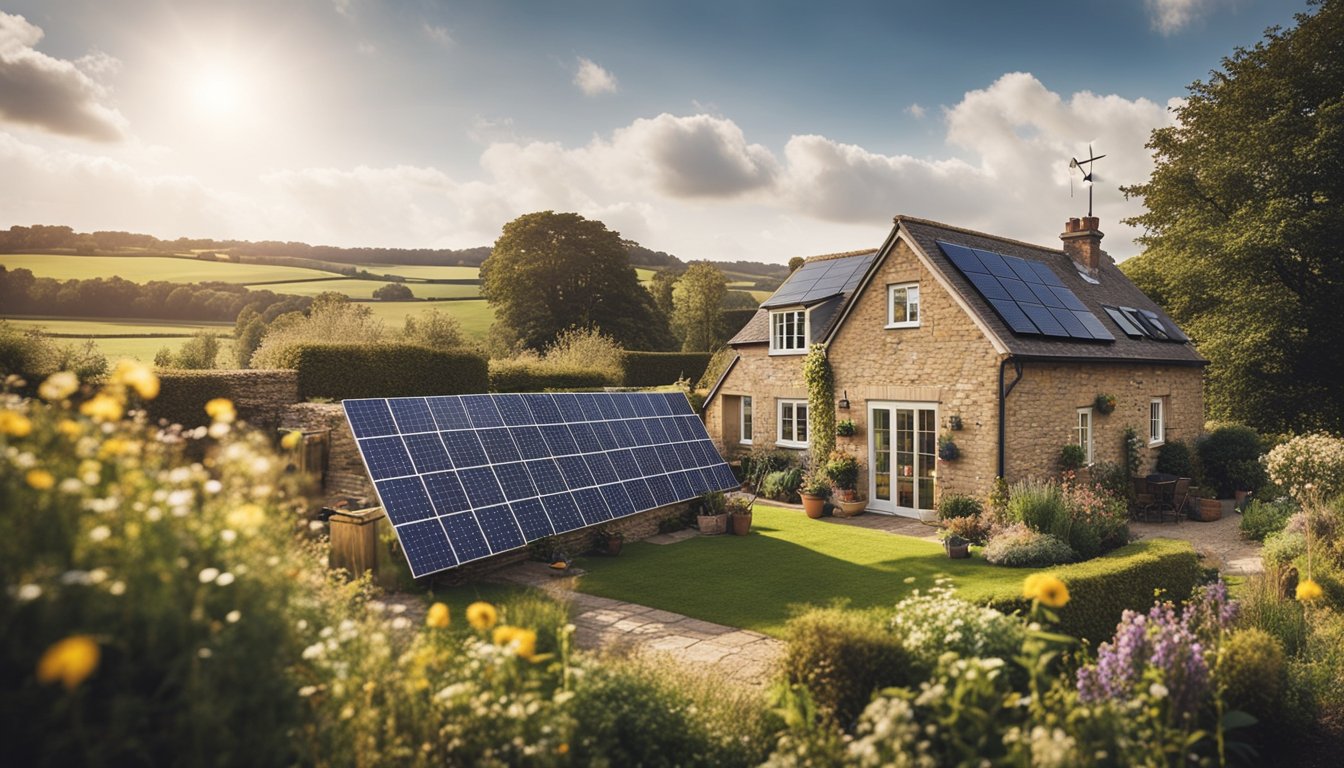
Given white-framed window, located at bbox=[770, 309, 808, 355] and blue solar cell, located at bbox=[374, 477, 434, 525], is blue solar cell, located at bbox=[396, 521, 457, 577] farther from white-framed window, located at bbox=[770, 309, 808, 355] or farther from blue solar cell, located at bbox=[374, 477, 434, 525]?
white-framed window, located at bbox=[770, 309, 808, 355]

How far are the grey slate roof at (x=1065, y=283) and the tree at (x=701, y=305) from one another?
98.8 feet

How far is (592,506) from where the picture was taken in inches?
495

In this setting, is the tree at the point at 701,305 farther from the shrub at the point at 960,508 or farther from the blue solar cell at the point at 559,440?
the blue solar cell at the point at 559,440

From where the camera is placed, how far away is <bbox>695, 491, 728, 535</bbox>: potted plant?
1473 centimetres

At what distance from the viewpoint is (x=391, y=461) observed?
1028 cm

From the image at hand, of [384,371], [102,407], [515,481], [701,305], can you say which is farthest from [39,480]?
[701,305]

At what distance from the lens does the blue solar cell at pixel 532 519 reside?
11133 mm

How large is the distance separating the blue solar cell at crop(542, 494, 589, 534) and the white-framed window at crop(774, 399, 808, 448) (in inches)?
398

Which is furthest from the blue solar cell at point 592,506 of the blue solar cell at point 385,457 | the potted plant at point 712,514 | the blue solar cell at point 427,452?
the blue solar cell at point 385,457

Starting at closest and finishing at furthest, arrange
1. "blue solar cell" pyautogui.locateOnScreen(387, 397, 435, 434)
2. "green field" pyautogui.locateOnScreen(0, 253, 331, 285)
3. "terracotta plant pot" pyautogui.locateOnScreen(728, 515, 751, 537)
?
1. "blue solar cell" pyautogui.locateOnScreen(387, 397, 435, 434)
2. "terracotta plant pot" pyautogui.locateOnScreen(728, 515, 751, 537)
3. "green field" pyautogui.locateOnScreen(0, 253, 331, 285)

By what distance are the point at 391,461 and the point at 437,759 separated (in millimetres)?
6763

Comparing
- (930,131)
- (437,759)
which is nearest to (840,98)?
(930,131)

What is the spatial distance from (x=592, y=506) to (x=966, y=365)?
9496 mm

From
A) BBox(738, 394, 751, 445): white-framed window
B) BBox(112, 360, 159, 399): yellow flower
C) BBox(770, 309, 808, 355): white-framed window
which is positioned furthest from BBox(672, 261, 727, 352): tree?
BBox(112, 360, 159, 399): yellow flower
